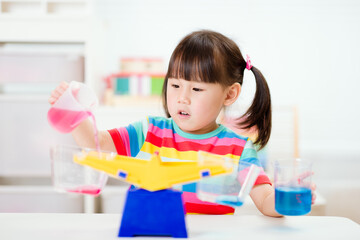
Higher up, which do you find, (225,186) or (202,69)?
(202,69)

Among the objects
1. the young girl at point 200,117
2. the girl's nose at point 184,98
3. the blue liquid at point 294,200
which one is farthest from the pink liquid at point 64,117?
the blue liquid at point 294,200

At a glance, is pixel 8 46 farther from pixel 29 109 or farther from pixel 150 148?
pixel 150 148

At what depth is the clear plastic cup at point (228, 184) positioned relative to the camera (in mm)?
693

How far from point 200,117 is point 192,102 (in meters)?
0.05

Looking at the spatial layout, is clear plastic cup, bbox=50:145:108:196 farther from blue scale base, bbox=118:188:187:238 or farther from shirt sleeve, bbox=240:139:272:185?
shirt sleeve, bbox=240:139:272:185

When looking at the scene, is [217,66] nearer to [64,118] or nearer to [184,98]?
[184,98]

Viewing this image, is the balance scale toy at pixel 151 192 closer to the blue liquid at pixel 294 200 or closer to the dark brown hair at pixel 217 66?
the blue liquid at pixel 294 200

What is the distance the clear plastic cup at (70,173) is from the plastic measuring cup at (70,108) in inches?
2.9

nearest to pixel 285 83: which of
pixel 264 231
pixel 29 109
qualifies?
pixel 29 109

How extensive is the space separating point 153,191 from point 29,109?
1.73m

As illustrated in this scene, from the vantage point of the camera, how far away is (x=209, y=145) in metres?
1.04

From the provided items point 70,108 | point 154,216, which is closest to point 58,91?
point 70,108

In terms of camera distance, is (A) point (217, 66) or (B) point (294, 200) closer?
(B) point (294, 200)

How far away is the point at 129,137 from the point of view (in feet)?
3.46
